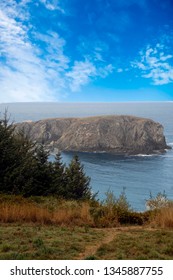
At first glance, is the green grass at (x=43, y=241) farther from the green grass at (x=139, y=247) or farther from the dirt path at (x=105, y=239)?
the green grass at (x=139, y=247)

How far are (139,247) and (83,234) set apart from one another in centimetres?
201

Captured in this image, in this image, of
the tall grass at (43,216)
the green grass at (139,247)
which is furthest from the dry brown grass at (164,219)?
the tall grass at (43,216)

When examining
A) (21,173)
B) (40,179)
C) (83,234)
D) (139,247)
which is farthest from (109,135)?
(139,247)

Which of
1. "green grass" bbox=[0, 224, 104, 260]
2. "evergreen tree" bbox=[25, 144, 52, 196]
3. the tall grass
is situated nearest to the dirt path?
"green grass" bbox=[0, 224, 104, 260]

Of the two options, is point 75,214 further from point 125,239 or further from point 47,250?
point 47,250

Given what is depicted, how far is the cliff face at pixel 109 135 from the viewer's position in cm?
14562

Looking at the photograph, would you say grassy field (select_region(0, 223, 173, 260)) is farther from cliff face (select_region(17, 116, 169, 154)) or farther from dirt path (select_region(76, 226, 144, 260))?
cliff face (select_region(17, 116, 169, 154))

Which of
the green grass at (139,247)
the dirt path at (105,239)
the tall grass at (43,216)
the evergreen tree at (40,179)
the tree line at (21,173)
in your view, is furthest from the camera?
the evergreen tree at (40,179)

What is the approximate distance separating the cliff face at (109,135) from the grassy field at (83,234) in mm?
122578

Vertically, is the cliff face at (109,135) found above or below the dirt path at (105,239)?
above

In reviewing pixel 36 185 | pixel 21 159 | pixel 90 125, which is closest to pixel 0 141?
pixel 21 159

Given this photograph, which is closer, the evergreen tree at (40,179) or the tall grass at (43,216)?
the tall grass at (43,216)

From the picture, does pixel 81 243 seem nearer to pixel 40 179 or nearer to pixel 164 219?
pixel 164 219

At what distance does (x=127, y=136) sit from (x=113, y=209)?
5803 inches
